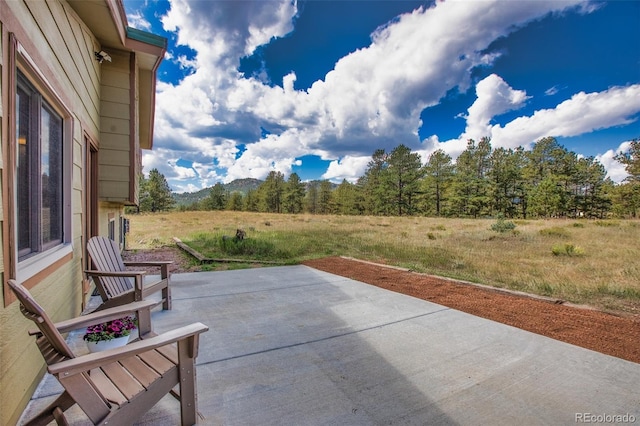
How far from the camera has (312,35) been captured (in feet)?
36.4

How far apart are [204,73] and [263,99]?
4.67m

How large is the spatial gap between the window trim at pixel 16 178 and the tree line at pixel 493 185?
32.7 metres

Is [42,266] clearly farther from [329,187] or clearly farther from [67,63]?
[329,187]

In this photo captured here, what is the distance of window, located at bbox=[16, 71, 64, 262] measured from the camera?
1784 mm

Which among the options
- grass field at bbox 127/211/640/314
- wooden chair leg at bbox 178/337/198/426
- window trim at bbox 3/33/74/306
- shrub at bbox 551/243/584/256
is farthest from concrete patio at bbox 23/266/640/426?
shrub at bbox 551/243/584/256

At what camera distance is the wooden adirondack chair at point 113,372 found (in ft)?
3.96

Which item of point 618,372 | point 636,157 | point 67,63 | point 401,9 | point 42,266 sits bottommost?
point 618,372

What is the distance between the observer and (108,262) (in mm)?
3238

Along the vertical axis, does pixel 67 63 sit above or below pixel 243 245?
above

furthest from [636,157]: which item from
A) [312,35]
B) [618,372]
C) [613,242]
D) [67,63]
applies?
[67,63]

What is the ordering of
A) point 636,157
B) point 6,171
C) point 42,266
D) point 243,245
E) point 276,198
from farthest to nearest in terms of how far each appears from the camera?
point 276,198, point 636,157, point 243,245, point 42,266, point 6,171

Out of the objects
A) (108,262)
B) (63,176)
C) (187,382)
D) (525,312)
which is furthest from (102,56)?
(525,312)

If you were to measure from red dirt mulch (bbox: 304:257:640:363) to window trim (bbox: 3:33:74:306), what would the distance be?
4.12 m

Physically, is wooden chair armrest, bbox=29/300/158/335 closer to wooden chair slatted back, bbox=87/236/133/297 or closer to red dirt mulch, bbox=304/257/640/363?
wooden chair slatted back, bbox=87/236/133/297
